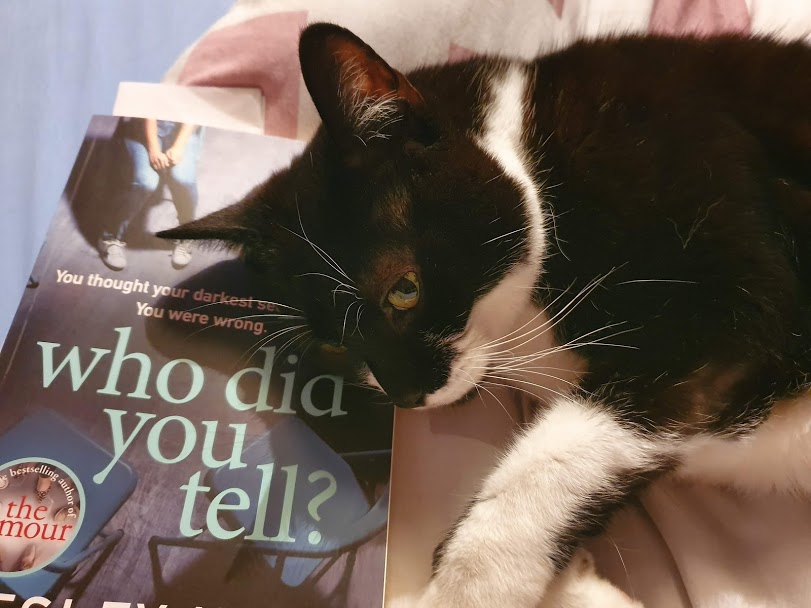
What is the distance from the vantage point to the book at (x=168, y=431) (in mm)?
759

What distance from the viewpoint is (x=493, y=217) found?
768 mm

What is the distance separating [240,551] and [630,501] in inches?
18.3

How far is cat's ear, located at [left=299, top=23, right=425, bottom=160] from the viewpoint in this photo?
691mm

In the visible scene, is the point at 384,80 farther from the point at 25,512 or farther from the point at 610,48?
the point at 25,512

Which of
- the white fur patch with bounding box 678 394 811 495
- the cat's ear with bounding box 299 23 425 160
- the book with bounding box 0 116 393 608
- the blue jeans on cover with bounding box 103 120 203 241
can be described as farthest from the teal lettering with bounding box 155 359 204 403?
the white fur patch with bounding box 678 394 811 495

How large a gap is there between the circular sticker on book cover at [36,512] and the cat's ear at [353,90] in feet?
1.73

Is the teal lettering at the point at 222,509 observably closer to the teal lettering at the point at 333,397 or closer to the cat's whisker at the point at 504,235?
the teal lettering at the point at 333,397

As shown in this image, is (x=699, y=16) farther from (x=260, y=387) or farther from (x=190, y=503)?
(x=190, y=503)

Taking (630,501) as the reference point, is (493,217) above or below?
above

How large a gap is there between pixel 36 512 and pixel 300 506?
12.0 inches

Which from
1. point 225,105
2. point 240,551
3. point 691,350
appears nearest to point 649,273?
point 691,350

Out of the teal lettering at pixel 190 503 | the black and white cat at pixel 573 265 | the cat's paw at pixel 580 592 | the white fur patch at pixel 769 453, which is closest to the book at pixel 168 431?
the teal lettering at pixel 190 503

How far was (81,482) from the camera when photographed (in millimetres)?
792

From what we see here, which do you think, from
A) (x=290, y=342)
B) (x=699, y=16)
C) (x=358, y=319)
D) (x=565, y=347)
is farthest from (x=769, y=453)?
(x=699, y=16)
